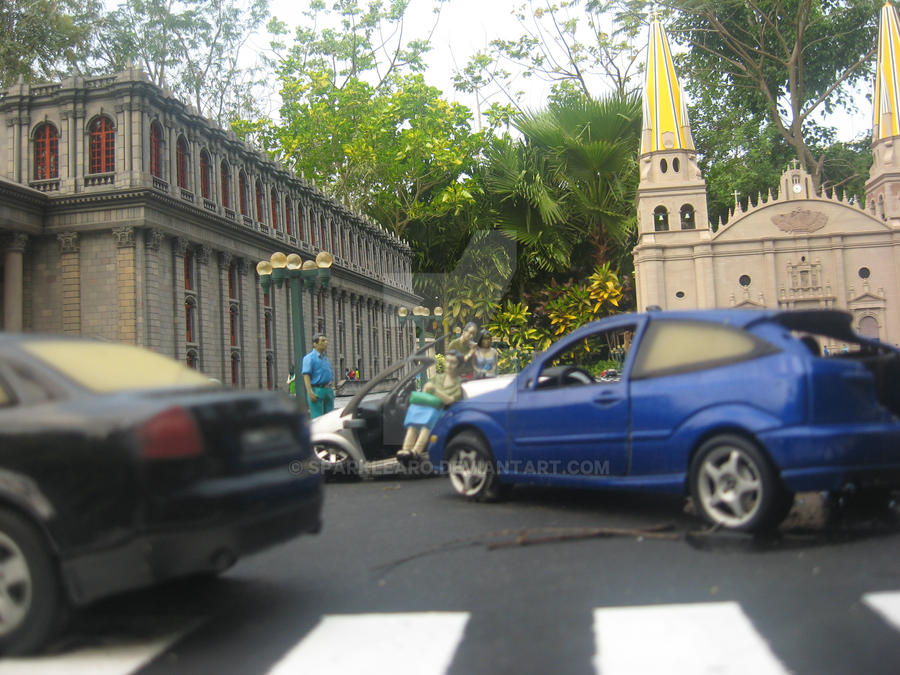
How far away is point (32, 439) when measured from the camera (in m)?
4.10

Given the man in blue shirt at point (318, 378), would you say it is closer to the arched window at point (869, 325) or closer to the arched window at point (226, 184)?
the arched window at point (226, 184)

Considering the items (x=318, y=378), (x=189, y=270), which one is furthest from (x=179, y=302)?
(x=318, y=378)

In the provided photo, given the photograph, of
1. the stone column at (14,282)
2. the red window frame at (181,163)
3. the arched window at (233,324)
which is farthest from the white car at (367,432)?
the arched window at (233,324)

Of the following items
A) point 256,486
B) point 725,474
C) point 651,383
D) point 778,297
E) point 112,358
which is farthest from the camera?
point 778,297

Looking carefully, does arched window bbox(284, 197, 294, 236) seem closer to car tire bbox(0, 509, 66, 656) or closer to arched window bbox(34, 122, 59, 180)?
arched window bbox(34, 122, 59, 180)

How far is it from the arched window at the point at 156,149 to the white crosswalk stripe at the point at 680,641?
32.2m

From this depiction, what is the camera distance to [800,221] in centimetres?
4331

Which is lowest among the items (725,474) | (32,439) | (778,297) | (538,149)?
(725,474)

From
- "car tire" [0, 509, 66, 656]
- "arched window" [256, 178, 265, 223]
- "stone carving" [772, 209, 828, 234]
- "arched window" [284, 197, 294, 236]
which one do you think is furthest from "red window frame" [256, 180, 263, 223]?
"car tire" [0, 509, 66, 656]

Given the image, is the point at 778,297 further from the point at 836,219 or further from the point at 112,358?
the point at 112,358

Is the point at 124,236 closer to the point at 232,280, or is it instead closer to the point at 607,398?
the point at 232,280

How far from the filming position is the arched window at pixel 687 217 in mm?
46344

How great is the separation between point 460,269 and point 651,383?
38.6 m

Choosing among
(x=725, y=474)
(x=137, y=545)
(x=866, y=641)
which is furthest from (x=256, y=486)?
(x=725, y=474)
